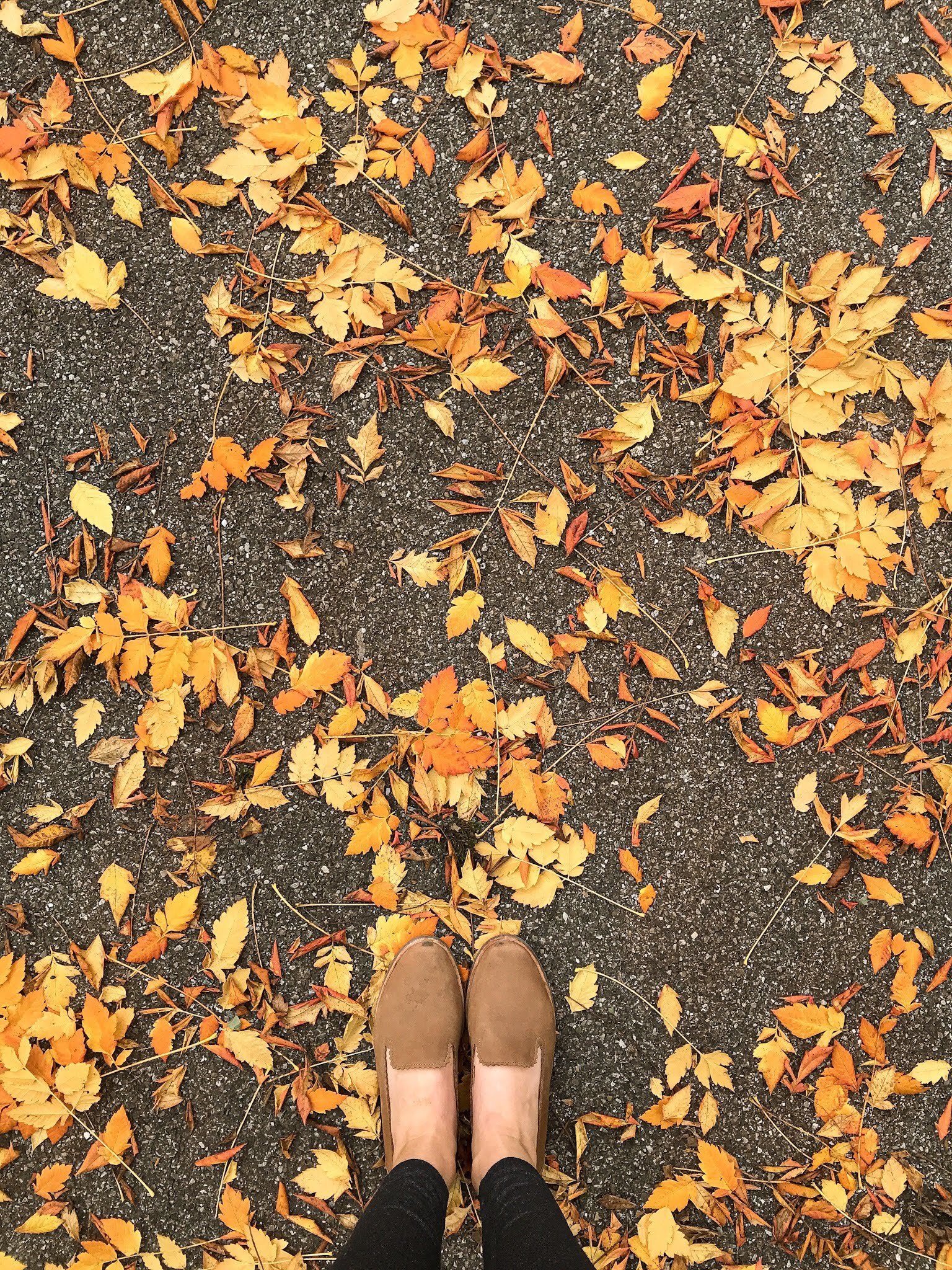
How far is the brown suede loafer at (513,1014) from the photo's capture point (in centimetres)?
190

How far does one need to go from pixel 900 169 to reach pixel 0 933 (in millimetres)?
3010

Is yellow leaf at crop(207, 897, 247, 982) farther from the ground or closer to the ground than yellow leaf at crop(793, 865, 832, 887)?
closer to the ground

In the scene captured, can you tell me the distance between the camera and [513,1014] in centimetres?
191

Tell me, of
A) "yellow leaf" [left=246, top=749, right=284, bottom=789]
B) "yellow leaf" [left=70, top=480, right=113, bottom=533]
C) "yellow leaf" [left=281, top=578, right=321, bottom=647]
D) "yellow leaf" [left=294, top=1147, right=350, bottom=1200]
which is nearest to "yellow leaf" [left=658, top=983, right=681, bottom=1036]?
"yellow leaf" [left=294, top=1147, right=350, bottom=1200]

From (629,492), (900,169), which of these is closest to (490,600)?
(629,492)

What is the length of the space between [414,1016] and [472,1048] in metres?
0.18

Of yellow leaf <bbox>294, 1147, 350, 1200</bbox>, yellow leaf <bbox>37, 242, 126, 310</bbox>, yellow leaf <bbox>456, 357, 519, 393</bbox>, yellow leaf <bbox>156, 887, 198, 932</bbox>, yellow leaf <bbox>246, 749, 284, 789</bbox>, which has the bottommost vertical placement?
yellow leaf <bbox>294, 1147, 350, 1200</bbox>

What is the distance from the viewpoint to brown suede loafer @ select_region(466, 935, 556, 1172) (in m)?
1.90

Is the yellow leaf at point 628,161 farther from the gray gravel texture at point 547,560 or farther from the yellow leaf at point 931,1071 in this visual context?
the yellow leaf at point 931,1071

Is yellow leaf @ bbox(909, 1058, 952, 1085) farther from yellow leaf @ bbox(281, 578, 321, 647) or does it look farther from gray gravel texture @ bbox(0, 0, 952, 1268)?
yellow leaf @ bbox(281, 578, 321, 647)

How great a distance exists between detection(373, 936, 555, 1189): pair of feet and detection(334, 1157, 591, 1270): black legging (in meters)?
0.11

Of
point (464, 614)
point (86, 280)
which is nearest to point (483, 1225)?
point (464, 614)

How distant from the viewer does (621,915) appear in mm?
1974

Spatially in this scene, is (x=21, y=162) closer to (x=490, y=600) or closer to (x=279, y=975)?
(x=490, y=600)
